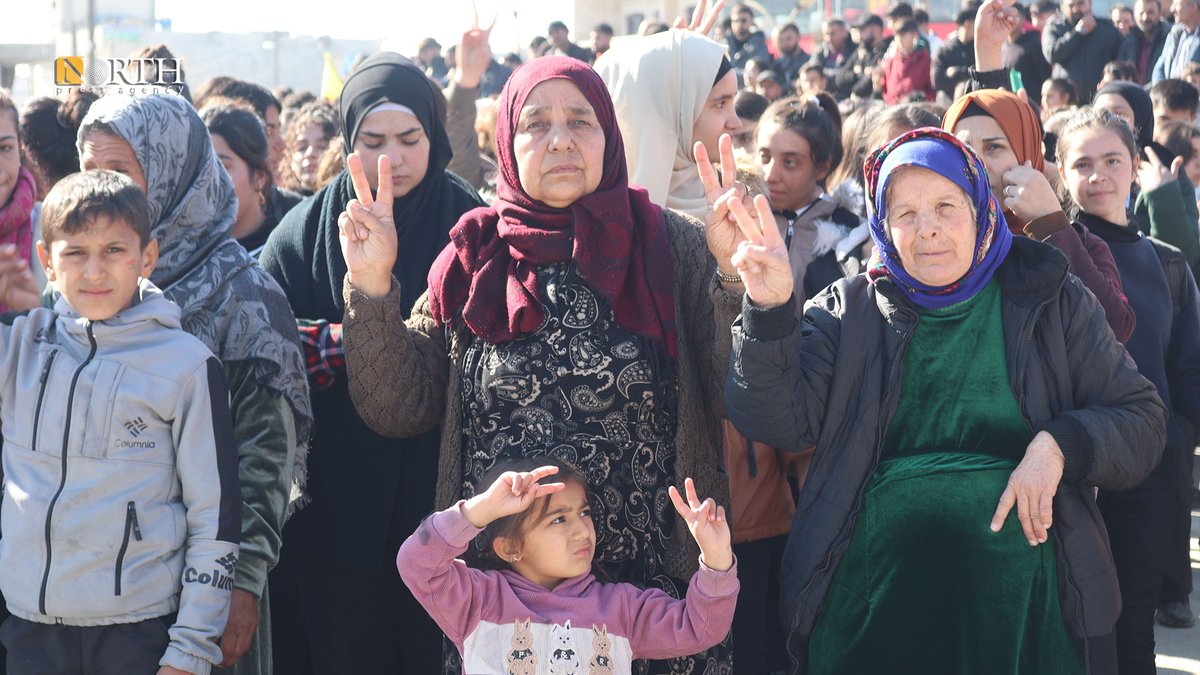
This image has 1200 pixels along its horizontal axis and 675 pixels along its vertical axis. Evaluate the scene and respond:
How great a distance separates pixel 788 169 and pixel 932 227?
1.88 metres

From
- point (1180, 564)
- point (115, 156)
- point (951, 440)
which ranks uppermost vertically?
point (115, 156)

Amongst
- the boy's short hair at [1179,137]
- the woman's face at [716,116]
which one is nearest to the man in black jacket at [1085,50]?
the boy's short hair at [1179,137]

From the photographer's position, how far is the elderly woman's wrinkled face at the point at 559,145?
305 cm

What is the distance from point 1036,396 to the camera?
283cm

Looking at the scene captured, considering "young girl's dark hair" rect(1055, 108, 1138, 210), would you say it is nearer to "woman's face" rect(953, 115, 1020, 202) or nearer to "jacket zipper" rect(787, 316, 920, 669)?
"woman's face" rect(953, 115, 1020, 202)

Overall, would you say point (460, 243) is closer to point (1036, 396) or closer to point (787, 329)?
point (787, 329)

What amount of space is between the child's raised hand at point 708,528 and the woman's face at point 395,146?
63.2 inches

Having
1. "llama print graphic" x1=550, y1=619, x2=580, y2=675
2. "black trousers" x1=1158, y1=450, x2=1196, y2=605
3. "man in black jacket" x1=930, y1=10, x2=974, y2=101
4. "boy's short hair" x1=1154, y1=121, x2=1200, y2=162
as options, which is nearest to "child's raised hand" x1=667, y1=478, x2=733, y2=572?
"llama print graphic" x1=550, y1=619, x2=580, y2=675

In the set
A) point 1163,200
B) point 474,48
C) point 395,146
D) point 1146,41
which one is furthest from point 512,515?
point 1146,41

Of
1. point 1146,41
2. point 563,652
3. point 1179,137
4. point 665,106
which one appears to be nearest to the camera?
point 563,652

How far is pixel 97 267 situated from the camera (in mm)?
2914

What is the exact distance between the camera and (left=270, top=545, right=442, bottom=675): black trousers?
3678mm

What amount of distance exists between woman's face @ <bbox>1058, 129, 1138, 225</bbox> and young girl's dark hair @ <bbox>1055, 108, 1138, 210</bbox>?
0.07 ft

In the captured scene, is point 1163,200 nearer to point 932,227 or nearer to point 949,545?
point 932,227
